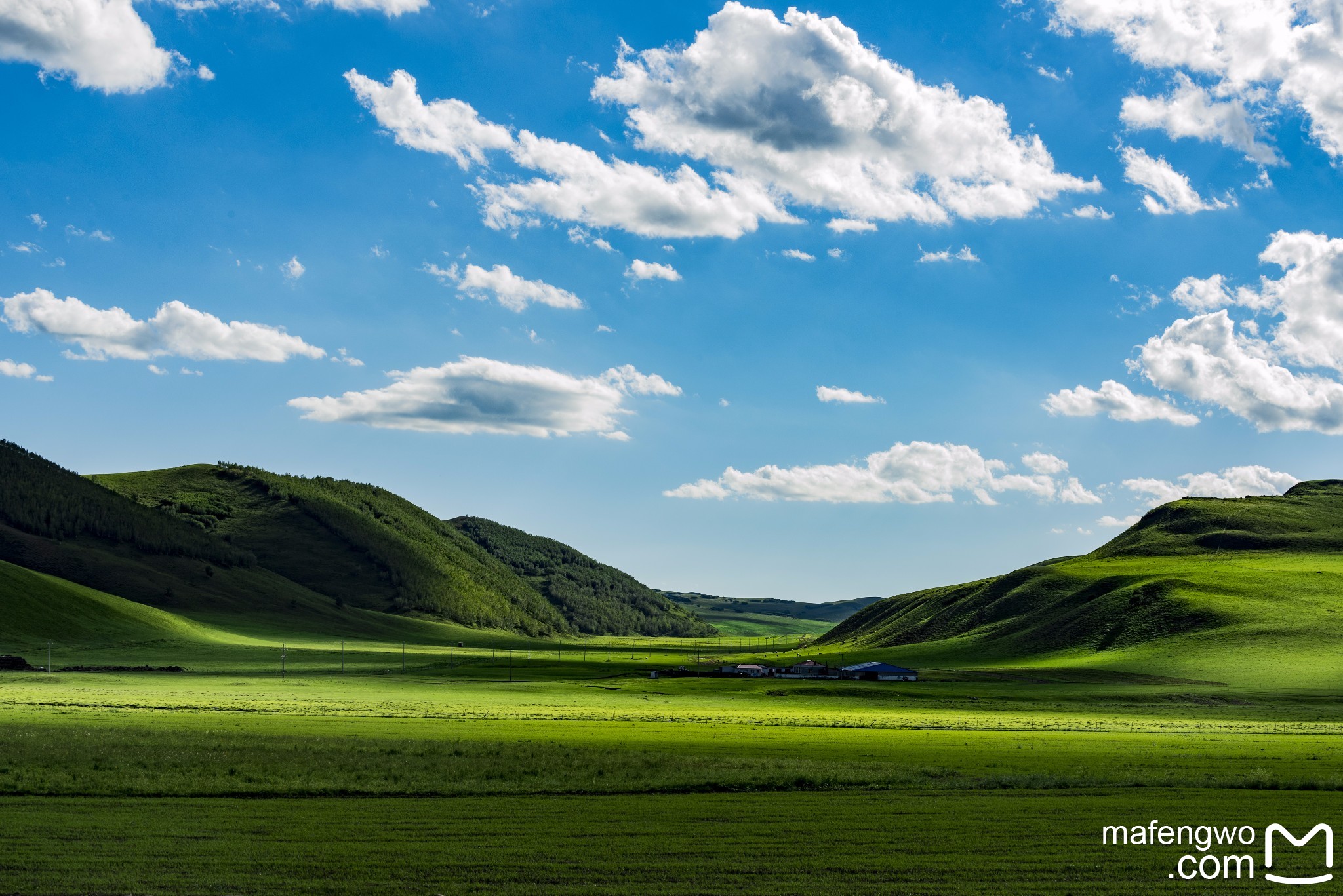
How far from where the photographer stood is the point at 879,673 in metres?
132

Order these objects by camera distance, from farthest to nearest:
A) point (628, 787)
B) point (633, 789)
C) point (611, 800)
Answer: point (628, 787) → point (633, 789) → point (611, 800)

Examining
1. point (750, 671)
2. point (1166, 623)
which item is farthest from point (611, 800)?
point (1166, 623)

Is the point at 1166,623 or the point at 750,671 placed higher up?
the point at 1166,623

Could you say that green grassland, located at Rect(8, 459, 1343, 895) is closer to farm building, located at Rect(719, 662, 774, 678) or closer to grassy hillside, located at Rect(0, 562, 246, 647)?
farm building, located at Rect(719, 662, 774, 678)

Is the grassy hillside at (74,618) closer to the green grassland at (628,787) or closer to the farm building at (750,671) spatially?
the green grassland at (628,787)

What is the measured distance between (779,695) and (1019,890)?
281 ft

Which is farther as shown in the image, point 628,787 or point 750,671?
point 750,671

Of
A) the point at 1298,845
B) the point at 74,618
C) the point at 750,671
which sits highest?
the point at 1298,845

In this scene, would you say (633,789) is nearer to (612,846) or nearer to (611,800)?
(611,800)

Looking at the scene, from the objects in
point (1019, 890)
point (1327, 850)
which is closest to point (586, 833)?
point (1019, 890)

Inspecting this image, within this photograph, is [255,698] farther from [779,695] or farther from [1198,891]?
[1198,891]

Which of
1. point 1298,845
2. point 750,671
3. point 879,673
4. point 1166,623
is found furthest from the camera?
point 1166,623

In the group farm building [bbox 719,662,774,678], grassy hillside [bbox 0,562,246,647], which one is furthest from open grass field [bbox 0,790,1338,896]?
grassy hillside [bbox 0,562,246,647]

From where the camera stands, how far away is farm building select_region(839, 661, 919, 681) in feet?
424
